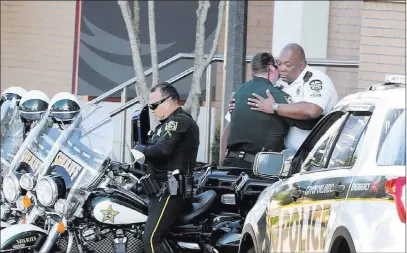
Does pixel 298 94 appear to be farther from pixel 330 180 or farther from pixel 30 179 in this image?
pixel 330 180

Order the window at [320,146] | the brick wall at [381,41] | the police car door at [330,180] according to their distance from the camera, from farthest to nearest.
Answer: the brick wall at [381,41], the window at [320,146], the police car door at [330,180]

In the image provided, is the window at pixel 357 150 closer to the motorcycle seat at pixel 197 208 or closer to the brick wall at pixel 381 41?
the motorcycle seat at pixel 197 208

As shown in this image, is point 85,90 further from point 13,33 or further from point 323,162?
point 323,162

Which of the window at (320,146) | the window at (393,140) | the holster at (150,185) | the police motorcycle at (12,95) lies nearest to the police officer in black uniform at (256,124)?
the holster at (150,185)

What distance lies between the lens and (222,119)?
480 inches

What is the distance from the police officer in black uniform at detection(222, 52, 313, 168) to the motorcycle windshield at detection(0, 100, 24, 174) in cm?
179

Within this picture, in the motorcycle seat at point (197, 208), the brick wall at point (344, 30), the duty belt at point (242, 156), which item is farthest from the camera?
the brick wall at point (344, 30)

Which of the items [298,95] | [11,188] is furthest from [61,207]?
[298,95]

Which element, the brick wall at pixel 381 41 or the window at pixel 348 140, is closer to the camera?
the window at pixel 348 140

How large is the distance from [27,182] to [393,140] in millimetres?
3509

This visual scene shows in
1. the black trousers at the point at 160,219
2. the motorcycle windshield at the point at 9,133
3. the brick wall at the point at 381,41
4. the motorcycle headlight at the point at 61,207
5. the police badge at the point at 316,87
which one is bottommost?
the black trousers at the point at 160,219

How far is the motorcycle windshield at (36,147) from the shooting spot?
8.62 metres

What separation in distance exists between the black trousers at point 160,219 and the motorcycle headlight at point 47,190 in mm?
821

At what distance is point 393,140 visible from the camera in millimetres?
5613
